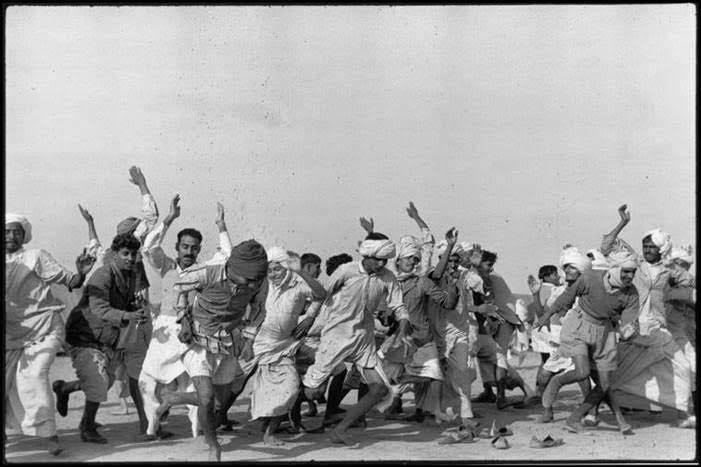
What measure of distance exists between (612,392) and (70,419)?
17.9ft

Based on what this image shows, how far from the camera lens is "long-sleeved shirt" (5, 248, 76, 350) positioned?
327 inches

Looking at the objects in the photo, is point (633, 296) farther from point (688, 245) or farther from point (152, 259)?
point (152, 259)

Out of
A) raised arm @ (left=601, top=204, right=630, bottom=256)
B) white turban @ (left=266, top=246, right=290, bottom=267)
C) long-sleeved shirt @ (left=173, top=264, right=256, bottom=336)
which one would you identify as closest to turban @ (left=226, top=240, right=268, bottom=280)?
long-sleeved shirt @ (left=173, top=264, right=256, bottom=336)

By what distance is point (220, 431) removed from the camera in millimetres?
9719

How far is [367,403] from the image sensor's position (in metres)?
8.91

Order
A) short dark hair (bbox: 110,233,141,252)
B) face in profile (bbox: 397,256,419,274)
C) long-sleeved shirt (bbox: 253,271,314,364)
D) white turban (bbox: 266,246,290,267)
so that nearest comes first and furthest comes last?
short dark hair (bbox: 110,233,141,252), long-sleeved shirt (bbox: 253,271,314,364), white turban (bbox: 266,246,290,267), face in profile (bbox: 397,256,419,274)

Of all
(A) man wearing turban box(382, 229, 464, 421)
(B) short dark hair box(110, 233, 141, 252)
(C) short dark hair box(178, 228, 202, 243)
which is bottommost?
(A) man wearing turban box(382, 229, 464, 421)

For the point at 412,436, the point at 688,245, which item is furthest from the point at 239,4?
the point at 688,245

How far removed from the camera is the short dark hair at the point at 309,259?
10.9 metres

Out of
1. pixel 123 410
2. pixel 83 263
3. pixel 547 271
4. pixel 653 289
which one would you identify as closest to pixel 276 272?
pixel 83 263

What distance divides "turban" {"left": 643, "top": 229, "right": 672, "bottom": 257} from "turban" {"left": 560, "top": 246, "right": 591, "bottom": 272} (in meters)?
0.72

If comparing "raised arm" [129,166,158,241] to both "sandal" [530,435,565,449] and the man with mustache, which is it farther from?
"sandal" [530,435,565,449]

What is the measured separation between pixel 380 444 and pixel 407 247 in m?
1.87

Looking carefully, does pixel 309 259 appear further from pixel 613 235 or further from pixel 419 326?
pixel 613 235
